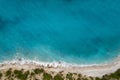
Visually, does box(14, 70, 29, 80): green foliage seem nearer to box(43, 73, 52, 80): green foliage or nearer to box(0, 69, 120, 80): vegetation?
box(0, 69, 120, 80): vegetation

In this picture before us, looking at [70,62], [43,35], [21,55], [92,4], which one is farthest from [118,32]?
[21,55]

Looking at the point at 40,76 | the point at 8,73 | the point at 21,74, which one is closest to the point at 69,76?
the point at 40,76

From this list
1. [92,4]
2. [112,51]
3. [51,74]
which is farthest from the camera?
[92,4]

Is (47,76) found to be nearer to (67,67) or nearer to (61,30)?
(67,67)

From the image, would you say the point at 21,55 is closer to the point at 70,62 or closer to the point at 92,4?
the point at 70,62

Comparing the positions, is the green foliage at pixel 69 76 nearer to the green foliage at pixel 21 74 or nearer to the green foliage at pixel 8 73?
the green foliage at pixel 21 74

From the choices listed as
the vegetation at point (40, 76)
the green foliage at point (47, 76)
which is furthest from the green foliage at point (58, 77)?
the green foliage at point (47, 76)
